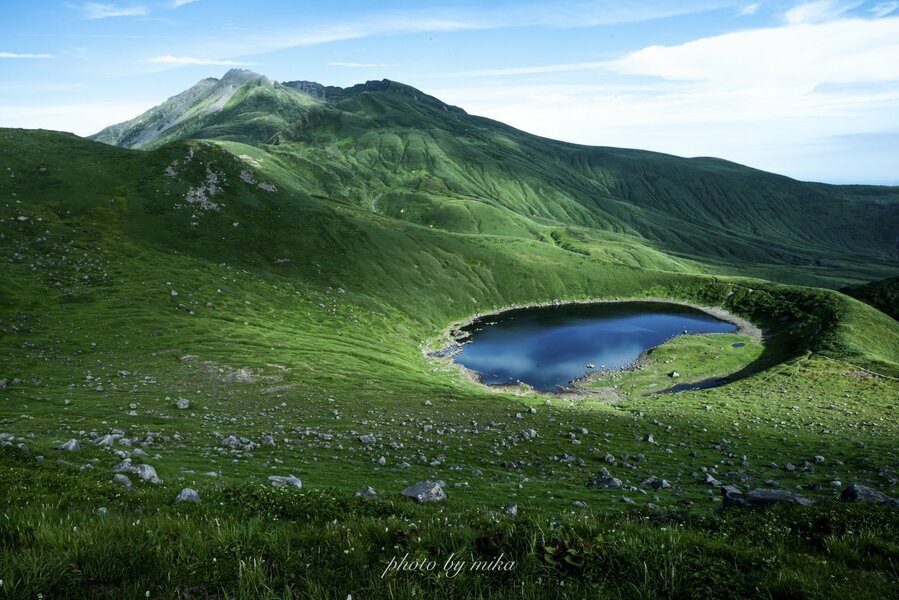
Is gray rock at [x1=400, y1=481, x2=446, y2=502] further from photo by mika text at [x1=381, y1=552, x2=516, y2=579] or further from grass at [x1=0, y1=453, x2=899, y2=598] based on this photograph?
photo by mika text at [x1=381, y1=552, x2=516, y2=579]

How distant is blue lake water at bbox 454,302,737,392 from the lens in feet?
338

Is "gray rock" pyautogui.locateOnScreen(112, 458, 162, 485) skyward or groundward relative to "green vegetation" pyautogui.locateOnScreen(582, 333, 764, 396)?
skyward

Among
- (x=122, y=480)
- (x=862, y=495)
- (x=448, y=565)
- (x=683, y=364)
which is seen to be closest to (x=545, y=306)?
(x=683, y=364)

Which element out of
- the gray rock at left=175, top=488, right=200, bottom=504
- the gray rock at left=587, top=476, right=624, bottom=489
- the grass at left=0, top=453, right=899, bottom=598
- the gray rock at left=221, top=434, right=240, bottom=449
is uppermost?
the grass at left=0, top=453, right=899, bottom=598

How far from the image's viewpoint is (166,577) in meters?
5.79

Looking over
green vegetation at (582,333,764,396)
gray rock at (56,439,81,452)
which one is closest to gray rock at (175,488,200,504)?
gray rock at (56,439,81,452)

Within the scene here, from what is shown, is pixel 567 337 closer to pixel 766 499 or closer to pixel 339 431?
pixel 339 431

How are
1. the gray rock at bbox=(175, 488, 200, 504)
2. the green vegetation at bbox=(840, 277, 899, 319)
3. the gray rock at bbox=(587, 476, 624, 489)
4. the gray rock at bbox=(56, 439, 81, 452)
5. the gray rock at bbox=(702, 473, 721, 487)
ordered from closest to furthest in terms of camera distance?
the gray rock at bbox=(175, 488, 200, 504)
the gray rock at bbox=(56, 439, 81, 452)
the gray rock at bbox=(587, 476, 624, 489)
the gray rock at bbox=(702, 473, 721, 487)
the green vegetation at bbox=(840, 277, 899, 319)

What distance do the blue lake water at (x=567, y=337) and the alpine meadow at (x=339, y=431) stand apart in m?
7.11

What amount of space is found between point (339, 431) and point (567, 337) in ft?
348

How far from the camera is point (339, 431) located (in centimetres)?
3553

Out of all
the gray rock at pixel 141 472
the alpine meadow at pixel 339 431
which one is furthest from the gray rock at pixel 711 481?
the gray rock at pixel 141 472

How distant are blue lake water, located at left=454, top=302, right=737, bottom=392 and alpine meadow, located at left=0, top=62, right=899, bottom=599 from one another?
7.11 metres

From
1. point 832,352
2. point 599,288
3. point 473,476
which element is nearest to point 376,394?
point 473,476
